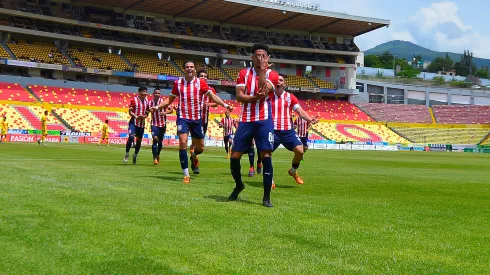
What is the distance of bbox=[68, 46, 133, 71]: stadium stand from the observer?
63.8 m

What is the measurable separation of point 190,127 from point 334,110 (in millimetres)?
65200

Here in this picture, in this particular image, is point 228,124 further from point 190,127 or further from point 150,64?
point 150,64

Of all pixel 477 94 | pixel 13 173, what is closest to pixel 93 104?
pixel 13 173

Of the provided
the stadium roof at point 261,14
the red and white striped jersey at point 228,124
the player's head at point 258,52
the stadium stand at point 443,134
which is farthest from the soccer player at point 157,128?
the stadium stand at point 443,134

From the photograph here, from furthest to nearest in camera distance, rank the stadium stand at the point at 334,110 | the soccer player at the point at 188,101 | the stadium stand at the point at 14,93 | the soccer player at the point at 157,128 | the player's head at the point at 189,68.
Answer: the stadium stand at the point at 334,110
the stadium stand at the point at 14,93
the soccer player at the point at 157,128
the soccer player at the point at 188,101
the player's head at the point at 189,68

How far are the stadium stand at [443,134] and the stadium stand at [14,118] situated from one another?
47290mm

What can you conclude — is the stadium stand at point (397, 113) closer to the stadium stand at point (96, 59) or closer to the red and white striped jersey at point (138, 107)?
the stadium stand at point (96, 59)

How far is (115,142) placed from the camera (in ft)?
158

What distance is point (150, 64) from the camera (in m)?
69.2

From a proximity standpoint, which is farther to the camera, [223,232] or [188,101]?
[188,101]

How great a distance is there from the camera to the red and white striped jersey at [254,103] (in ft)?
28.5

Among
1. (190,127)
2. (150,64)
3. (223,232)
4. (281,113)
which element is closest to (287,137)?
(281,113)

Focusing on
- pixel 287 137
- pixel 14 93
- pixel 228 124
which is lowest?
pixel 287 137

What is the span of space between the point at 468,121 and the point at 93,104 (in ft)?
175
